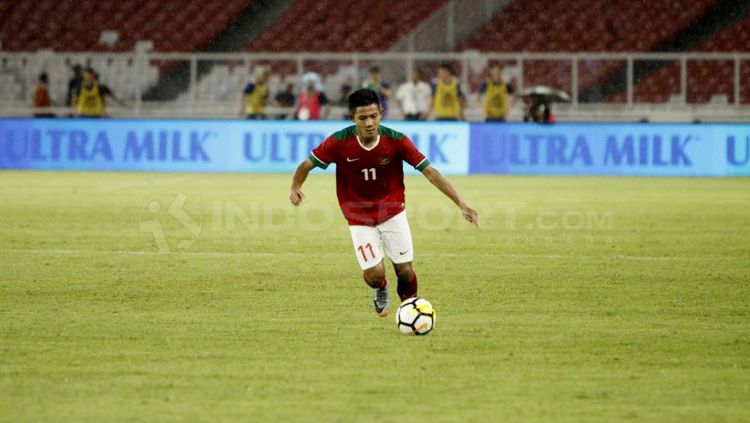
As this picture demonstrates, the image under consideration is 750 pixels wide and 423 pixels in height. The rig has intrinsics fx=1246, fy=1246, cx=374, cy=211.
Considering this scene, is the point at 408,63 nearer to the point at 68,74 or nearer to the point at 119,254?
the point at 68,74

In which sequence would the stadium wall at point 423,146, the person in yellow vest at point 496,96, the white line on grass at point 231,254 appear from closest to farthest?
the white line on grass at point 231,254 → the stadium wall at point 423,146 → the person in yellow vest at point 496,96

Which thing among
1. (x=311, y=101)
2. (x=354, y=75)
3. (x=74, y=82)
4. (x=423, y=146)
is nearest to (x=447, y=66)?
(x=423, y=146)

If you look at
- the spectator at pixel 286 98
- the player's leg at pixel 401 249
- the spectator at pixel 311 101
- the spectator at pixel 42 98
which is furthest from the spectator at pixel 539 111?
the player's leg at pixel 401 249

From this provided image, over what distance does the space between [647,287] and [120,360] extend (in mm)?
5181

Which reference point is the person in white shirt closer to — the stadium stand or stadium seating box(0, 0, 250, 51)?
the stadium stand

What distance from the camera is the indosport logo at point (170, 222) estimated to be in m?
14.3

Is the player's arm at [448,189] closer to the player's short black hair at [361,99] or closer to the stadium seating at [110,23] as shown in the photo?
Answer: the player's short black hair at [361,99]

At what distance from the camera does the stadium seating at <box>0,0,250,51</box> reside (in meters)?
36.6

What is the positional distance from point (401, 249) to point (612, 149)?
17250 millimetres

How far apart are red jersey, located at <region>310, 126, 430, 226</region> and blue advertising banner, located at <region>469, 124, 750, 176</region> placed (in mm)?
16706

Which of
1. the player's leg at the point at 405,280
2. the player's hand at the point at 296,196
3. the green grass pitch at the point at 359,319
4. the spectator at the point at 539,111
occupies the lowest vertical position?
the green grass pitch at the point at 359,319

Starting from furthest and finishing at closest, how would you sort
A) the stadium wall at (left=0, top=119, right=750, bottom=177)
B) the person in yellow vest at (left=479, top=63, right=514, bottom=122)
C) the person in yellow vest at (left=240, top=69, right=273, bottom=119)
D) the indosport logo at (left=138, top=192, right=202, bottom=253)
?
A: the person in yellow vest at (left=240, top=69, right=273, bottom=119) < the person in yellow vest at (left=479, top=63, right=514, bottom=122) < the stadium wall at (left=0, top=119, right=750, bottom=177) < the indosport logo at (left=138, top=192, right=202, bottom=253)

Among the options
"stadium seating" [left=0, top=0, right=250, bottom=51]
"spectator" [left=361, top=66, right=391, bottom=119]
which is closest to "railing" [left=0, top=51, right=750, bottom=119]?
"spectator" [left=361, top=66, right=391, bottom=119]

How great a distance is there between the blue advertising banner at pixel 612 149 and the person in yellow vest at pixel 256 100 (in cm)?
567
